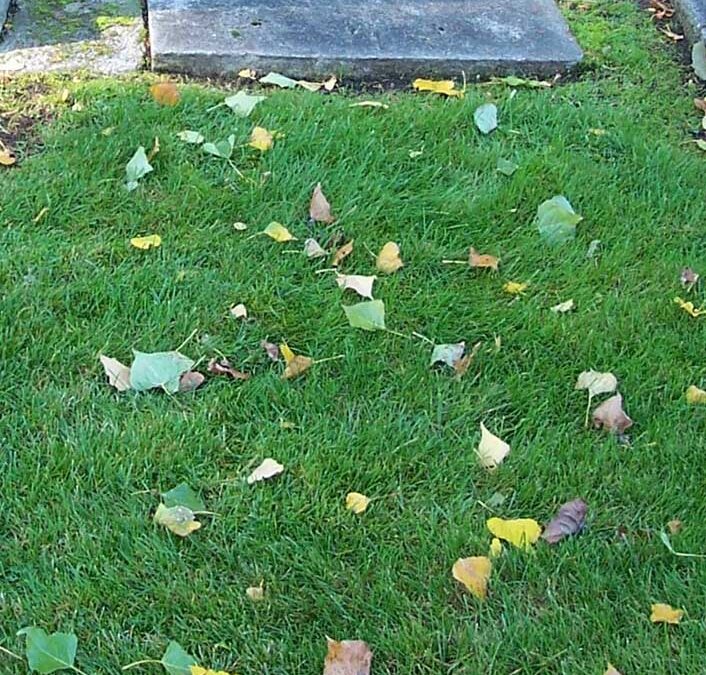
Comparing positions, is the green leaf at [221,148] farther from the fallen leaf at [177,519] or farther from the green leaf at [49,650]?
the green leaf at [49,650]

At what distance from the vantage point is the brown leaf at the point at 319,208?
2.69m

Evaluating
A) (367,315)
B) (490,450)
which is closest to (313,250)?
(367,315)

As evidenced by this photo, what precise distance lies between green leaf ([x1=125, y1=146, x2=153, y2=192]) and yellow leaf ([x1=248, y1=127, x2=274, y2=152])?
0.30 meters

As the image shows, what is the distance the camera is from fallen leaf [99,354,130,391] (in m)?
2.20

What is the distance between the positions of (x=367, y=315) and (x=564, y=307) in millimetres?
471

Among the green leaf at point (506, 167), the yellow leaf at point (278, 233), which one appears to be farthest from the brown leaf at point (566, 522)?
the green leaf at point (506, 167)

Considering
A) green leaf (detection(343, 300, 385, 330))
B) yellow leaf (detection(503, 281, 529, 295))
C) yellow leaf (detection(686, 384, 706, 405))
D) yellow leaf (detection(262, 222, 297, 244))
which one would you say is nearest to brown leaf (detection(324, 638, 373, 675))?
green leaf (detection(343, 300, 385, 330))

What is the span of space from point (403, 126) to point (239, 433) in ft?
4.25

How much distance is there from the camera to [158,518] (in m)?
1.92

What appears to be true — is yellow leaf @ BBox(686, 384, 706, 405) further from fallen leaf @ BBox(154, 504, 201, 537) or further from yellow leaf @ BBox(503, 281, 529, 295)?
fallen leaf @ BBox(154, 504, 201, 537)

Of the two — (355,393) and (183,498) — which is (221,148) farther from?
(183,498)

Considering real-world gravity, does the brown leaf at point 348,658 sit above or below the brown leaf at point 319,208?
below

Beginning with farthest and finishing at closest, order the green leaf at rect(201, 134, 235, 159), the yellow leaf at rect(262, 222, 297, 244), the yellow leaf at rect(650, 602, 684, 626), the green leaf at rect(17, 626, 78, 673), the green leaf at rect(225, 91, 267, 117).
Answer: the green leaf at rect(225, 91, 267, 117), the green leaf at rect(201, 134, 235, 159), the yellow leaf at rect(262, 222, 297, 244), the yellow leaf at rect(650, 602, 684, 626), the green leaf at rect(17, 626, 78, 673)

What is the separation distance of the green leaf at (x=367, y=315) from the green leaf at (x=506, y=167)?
737mm
